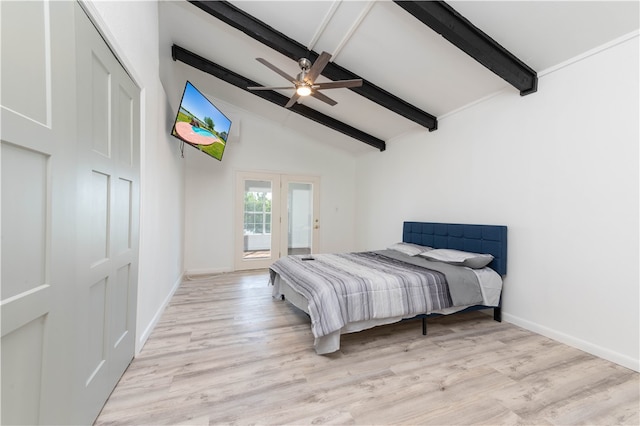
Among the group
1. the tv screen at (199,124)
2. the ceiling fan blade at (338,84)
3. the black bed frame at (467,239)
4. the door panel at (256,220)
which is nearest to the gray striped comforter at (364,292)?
the black bed frame at (467,239)

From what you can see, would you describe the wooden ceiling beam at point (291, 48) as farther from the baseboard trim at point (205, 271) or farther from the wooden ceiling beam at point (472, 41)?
the baseboard trim at point (205, 271)

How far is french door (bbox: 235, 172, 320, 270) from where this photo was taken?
5.27 meters

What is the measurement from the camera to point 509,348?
2.29 metres

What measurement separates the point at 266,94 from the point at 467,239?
3.77m

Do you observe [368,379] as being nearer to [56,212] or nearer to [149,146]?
[56,212]

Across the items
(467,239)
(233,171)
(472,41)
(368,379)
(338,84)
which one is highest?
(472,41)

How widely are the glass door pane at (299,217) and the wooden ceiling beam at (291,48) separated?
8.83 feet

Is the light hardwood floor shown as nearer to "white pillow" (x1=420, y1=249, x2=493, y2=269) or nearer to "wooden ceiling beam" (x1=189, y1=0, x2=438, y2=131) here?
"white pillow" (x1=420, y1=249, x2=493, y2=269)

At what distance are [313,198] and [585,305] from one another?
14.8 ft

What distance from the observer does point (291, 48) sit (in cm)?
307

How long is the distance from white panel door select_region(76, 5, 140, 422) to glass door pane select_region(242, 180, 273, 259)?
334 centimetres

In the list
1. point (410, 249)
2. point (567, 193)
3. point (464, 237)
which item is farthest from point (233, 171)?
point (567, 193)

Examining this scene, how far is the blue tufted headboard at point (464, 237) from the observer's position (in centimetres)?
285

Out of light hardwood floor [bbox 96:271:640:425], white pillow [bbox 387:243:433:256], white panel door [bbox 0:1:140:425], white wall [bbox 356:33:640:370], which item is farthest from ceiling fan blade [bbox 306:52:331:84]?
light hardwood floor [bbox 96:271:640:425]
